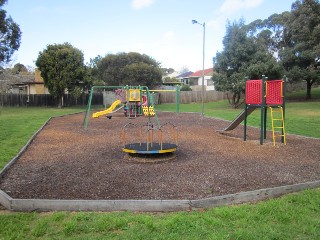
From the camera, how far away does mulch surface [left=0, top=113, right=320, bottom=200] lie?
6.26m

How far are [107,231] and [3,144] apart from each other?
27.5ft

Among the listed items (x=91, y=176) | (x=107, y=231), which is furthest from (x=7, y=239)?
(x=91, y=176)

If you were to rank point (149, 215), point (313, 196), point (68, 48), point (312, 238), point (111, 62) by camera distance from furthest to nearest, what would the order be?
point (111, 62) → point (68, 48) → point (313, 196) → point (149, 215) → point (312, 238)

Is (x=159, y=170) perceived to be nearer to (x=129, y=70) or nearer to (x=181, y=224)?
(x=181, y=224)

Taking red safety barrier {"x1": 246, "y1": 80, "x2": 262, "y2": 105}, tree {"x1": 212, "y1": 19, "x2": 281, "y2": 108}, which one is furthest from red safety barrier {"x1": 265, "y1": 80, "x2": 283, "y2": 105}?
tree {"x1": 212, "y1": 19, "x2": 281, "y2": 108}

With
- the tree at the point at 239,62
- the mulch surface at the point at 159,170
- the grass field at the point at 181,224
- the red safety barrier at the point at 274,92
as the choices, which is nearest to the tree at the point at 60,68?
the tree at the point at 239,62

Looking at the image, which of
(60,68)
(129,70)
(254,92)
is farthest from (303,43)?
(254,92)

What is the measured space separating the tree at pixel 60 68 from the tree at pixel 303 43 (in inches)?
889

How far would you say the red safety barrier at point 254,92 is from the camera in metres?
11.8

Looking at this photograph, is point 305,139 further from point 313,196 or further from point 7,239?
point 7,239

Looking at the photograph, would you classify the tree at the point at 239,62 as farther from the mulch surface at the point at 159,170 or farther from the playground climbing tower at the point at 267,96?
the mulch surface at the point at 159,170

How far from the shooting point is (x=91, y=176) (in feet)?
23.8

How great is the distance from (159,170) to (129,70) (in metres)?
41.3

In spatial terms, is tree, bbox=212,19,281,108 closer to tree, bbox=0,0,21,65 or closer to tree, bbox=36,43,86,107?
tree, bbox=36,43,86,107
